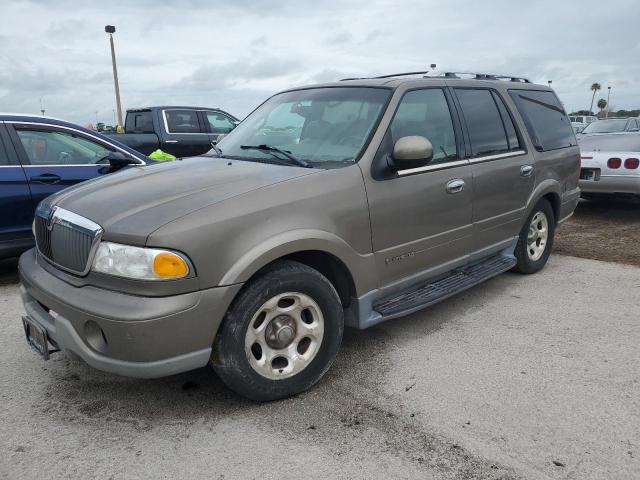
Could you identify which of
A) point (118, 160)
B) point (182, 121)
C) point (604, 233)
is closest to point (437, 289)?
point (118, 160)

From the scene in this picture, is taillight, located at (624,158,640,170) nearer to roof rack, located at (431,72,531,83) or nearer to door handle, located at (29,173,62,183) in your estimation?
roof rack, located at (431,72,531,83)

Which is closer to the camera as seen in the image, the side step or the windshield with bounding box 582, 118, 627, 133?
the side step

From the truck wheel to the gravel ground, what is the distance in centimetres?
16

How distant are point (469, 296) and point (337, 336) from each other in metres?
2.09

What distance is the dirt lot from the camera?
250 inches

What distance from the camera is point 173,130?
11.3 m

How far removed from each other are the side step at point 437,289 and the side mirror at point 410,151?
3.06 ft

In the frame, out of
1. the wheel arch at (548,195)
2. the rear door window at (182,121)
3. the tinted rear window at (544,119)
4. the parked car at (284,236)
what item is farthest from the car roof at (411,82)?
the rear door window at (182,121)

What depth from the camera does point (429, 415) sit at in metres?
2.88

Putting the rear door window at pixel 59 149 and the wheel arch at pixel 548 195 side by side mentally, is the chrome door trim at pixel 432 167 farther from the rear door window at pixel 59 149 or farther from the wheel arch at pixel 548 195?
the rear door window at pixel 59 149

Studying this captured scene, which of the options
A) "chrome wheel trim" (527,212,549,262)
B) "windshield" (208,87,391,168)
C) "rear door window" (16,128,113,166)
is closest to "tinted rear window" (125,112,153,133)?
"rear door window" (16,128,113,166)

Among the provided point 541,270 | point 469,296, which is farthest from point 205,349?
point 541,270

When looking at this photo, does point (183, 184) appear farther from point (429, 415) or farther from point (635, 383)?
point (635, 383)

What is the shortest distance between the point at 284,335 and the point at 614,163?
280 inches
